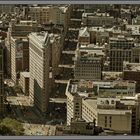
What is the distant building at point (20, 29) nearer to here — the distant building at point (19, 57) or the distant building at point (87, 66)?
the distant building at point (19, 57)

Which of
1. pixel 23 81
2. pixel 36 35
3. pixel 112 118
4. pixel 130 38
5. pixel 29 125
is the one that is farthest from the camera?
pixel 130 38

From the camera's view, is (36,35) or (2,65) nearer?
(2,65)

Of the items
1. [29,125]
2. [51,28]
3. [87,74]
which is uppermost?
[51,28]

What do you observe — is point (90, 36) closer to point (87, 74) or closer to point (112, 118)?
point (87, 74)

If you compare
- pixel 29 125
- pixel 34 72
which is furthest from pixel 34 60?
pixel 29 125

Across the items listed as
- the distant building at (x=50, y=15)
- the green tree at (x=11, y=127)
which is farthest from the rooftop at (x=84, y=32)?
the green tree at (x=11, y=127)

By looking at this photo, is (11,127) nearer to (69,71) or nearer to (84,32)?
(69,71)

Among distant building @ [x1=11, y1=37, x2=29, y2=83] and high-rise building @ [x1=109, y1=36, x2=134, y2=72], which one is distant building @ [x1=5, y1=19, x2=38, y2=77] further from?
high-rise building @ [x1=109, y1=36, x2=134, y2=72]
